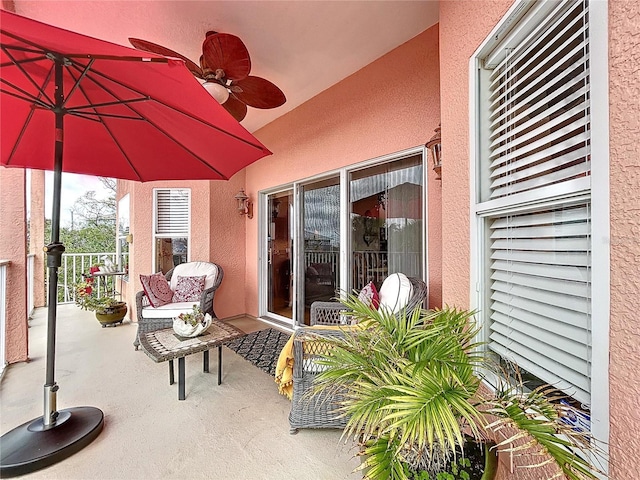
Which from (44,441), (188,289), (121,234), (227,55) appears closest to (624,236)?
(227,55)

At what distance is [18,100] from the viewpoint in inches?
69.5

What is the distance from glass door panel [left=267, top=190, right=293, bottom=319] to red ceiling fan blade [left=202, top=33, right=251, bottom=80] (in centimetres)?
227

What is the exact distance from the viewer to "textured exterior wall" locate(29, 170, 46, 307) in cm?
541

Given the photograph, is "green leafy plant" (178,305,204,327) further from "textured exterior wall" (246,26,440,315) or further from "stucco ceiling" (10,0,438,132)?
"stucco ceiling" (10,0,438,132)

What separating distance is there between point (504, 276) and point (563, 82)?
0.75 meters

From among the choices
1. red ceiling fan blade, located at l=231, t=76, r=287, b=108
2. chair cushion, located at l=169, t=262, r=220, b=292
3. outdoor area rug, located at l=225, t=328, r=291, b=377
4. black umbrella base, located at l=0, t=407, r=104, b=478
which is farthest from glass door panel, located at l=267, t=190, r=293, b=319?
black umbrella base, located at l=0, t=407, r=104, b=478

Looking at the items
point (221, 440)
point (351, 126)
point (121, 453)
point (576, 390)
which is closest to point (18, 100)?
point (121, 453)

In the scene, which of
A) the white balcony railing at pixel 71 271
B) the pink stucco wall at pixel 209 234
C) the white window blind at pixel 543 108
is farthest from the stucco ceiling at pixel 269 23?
the white balcony railing at pixel 71 271

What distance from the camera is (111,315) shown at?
4.38 metres

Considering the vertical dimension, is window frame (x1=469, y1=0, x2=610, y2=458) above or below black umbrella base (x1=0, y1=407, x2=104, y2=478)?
above

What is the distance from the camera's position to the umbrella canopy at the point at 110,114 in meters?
1.22

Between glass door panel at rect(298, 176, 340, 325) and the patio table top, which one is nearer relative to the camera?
the patio table top

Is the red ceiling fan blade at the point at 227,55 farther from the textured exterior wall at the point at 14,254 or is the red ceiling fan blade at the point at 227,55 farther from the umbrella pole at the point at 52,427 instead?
the textured exterior wall at the point at 14,254

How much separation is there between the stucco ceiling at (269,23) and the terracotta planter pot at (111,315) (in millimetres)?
3624
